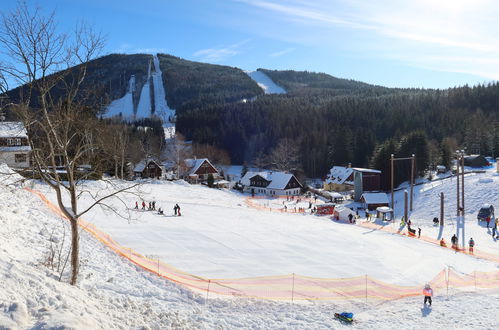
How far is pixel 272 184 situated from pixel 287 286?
4827 cm

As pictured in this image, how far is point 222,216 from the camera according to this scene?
30109 mm

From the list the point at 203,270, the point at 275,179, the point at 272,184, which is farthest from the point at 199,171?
the point at 203,270

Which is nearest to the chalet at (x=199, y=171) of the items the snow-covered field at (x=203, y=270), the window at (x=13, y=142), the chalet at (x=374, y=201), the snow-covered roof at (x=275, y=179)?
the snow-covered roof at (x=275, y=179)

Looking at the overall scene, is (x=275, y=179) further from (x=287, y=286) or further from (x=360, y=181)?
(x=287, y=286)

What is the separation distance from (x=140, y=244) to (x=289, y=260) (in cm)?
752

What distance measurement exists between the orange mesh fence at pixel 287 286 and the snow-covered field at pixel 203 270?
24.1 inches

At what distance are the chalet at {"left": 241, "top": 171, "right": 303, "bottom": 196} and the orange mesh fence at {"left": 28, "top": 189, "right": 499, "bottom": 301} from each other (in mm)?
44255

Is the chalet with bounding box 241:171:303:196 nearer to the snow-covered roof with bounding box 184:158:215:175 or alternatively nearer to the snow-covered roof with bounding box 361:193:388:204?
the snow-covered roof with bounding box 184:158:215:175

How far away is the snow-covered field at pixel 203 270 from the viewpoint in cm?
860

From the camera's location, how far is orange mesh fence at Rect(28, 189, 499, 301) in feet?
45.6

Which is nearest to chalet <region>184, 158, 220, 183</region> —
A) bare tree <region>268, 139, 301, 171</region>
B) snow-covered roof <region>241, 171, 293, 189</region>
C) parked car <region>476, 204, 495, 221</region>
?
snow-covered roof <region>241, 171, 293, 189</region>

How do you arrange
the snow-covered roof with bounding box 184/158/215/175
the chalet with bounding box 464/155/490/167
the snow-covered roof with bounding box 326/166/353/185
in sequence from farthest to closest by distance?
the snow-covered roof with bounding box 184/158/215/175, the snow-covered roof with bounding box 326/166/353/185, the chalet with bounding box 464/155/490/167

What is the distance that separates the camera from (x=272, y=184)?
63094 mm

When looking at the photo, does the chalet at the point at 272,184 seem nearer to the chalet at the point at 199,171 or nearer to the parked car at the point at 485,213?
the chalet at the point at 199,171
